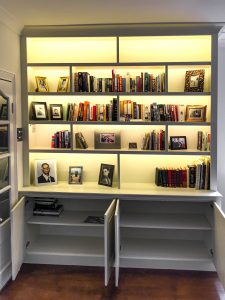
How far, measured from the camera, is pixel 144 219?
3465mm

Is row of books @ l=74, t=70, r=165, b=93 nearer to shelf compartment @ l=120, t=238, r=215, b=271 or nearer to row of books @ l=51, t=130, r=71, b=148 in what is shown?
row of books @ l=51, t=130, r=71, b=148

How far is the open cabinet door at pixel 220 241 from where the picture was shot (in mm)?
2856

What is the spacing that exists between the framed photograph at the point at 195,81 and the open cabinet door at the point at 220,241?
1.22 metres

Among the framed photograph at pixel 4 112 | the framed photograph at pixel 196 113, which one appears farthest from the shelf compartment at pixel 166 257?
the framed photograph at pixel 4 112

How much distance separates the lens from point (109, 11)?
9.59ft

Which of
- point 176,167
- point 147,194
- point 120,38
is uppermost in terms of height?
point 120,38

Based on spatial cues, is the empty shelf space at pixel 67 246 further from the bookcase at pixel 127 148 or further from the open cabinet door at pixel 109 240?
the open cabinet door at pixel 109 240

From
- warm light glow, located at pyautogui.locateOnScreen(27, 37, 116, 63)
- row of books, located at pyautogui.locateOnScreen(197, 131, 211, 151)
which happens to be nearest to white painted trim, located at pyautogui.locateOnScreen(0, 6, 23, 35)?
warm light glow, located at pyautogui.locateOnScreen(27, 37, 116, 63)

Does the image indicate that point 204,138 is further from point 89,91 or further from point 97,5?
point 97,5

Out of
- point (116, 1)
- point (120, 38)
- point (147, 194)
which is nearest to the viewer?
point (116, 1)

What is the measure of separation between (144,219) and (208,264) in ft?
2.55

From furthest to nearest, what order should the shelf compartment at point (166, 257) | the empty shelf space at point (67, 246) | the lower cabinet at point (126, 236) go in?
the empty shelf space at point (67, 246) < the shelf compartment at point (166, 257) < the lower cabinet at point (126, 236)

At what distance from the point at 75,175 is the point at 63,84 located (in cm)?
102

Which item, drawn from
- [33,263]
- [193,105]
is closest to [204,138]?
[193,105]
